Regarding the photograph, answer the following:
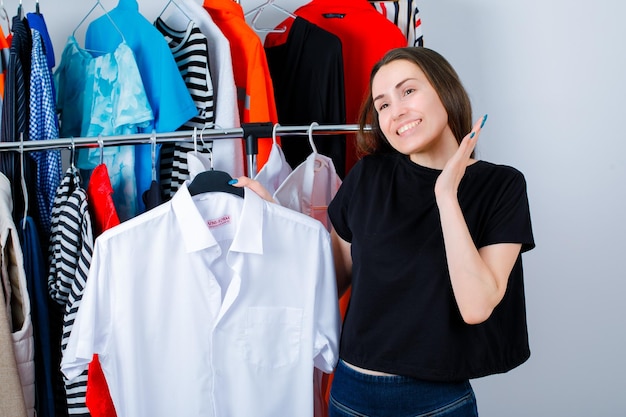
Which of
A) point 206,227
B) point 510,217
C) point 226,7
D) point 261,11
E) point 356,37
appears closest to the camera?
point 510,217

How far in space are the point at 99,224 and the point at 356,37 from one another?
99 cm

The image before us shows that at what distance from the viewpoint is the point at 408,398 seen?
122cm

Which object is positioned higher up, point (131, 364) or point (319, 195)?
A: point (319, 195)

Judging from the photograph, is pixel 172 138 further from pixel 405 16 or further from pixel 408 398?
pixel 405 16

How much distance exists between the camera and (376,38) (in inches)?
76.4

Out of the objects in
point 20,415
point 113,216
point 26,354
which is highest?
point 113,216

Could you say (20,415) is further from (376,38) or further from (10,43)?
(376,38)

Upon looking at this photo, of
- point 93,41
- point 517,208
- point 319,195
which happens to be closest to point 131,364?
point 319,195

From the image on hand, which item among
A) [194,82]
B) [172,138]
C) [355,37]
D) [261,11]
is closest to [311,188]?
[172,138]

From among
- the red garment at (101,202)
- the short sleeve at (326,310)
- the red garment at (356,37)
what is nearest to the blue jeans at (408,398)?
the short sleeve at (326,310)

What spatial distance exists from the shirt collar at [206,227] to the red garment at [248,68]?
1.15 ft

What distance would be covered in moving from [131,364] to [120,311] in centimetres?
12

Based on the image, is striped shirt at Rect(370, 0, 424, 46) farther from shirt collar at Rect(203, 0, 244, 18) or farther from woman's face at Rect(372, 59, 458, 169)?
woman's face at Rect(372, 59, 458, 169)

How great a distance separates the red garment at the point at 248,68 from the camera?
1.70 m
